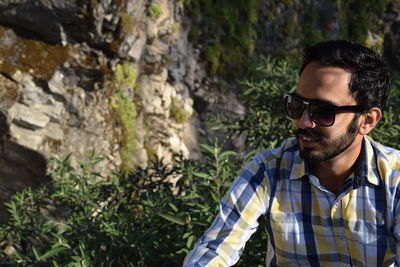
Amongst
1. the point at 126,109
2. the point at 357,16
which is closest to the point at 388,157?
the point at 126,109

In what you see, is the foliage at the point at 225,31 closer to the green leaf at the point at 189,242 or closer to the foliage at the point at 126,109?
the foliage at the point at 126,109

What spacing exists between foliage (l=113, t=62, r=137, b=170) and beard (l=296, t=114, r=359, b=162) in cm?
509

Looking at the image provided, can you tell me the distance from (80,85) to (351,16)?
748 cm

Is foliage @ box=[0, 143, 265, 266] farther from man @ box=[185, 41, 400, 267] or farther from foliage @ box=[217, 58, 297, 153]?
man @ box=[185, 41, 400, 267]

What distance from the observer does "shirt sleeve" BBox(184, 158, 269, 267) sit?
6.61 feet

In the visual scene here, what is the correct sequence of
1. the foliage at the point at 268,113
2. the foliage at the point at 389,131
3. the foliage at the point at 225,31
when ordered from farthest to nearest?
1. the foliage at the point at 225,31
2. the foliage at the point at 268,113
3. the foliage at the point at 389,131

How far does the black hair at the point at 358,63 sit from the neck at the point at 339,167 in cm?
20

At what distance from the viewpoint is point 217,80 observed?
902cm

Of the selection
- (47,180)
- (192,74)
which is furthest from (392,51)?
(47,180)

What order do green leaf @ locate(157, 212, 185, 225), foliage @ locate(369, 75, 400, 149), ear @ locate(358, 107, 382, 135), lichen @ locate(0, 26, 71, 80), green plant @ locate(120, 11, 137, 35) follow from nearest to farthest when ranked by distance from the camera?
ear @ locate(358, 107, 382, 135) < green leaf @ locate(157, 212, 185, 225) < foliage @ locate(369, 75, 400, 149) < lichen @ locate(0, 26, 71, 80) < green plant @ locate(120, 11, 137, 35)

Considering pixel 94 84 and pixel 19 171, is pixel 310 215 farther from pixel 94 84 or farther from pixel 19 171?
pixel 94 84

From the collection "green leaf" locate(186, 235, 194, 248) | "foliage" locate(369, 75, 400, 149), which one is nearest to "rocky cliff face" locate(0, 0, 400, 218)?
"green leaf" locate(186, 235, 194, 248)

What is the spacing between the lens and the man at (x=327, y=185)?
1953 mm

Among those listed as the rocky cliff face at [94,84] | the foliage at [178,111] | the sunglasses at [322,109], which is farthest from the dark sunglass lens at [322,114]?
the foliage at [178,111]
